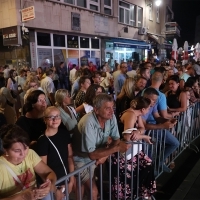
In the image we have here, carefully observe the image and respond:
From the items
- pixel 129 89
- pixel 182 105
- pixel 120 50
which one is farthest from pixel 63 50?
pixel 182 105

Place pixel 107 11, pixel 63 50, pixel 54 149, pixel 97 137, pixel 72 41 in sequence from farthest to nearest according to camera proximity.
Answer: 1. pixel 107 11
2. pixel 72 41
3. pixel 63 50
4. pixel 97 137
5. pixel 54 149

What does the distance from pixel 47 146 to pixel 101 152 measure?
2.01 feet

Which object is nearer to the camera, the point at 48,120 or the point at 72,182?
the point at 48,120

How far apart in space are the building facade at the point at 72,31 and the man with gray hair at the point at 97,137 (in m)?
8.52

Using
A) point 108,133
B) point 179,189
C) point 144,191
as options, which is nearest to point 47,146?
point 108,133

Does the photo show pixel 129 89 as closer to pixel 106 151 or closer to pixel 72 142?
pixel 72 142

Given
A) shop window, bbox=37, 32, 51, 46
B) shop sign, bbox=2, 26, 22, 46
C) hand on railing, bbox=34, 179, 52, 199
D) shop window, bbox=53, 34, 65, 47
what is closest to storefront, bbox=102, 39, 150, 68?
shop window, bbox=53, 34, 65, 47

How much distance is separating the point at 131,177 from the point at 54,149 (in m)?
1.19

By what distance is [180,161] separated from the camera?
450 cm

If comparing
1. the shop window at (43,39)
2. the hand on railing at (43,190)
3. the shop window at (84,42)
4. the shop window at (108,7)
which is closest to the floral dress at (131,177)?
the hand on railing at (43,190)

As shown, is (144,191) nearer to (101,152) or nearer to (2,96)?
(101,152)

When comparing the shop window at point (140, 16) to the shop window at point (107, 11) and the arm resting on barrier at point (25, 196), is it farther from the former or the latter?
the arm resting on barrier at point (25, 196)

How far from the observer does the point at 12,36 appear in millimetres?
10211

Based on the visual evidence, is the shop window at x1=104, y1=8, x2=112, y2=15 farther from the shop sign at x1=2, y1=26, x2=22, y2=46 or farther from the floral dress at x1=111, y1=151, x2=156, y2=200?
the floral dress at x1=111, y1=151, x2=156, y2=200
